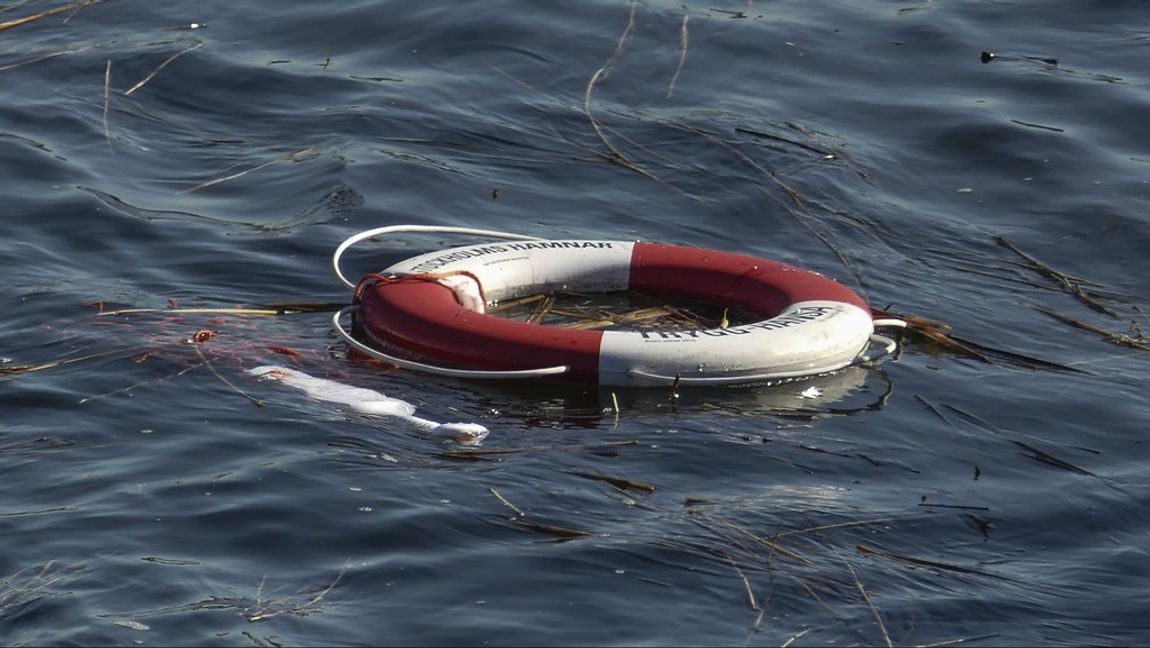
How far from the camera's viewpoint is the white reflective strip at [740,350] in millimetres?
5043

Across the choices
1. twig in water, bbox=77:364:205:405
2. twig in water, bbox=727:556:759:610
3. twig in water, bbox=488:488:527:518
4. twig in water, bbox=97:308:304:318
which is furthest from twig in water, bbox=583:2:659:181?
twig in water, bbox=727:556:759:610

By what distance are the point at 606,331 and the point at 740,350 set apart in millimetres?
388

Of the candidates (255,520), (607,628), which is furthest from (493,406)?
(607,628)

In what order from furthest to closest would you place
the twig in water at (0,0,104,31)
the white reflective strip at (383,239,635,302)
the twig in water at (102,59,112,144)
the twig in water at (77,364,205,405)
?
the twig in water at (0,0,104,31) < the twig in water at (102,59,112,144) < the white reflective strip at (383,239,635,302) < the twig in water at (77,364,205,405)

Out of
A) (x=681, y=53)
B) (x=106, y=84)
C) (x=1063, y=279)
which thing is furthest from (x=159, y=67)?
(x=1063, y=279)

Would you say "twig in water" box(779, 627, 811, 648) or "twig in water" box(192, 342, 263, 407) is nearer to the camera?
"twig in water" box(779, 627, 811, 648)

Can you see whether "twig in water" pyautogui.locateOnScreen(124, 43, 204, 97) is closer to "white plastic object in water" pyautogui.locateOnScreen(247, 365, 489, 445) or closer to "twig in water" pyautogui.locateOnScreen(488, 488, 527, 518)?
"white plastic object in water" pyautogui.locateOnScreen(247, 365, 489, 445)

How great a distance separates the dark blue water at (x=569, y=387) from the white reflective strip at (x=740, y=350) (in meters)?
0.09

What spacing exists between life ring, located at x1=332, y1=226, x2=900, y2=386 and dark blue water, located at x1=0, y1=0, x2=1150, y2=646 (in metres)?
0.10

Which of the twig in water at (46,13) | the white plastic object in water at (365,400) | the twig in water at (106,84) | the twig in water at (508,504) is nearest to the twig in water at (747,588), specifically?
the twig in water at (508,504)

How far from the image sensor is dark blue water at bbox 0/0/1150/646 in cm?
387

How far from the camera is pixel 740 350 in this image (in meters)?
5.07

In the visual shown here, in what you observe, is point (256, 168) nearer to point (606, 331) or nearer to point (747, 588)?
point (606, 331)

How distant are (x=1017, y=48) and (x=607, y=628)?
5352 millimetres
